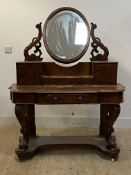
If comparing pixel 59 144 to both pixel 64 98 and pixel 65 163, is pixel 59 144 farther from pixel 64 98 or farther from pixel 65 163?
pixel 64 98

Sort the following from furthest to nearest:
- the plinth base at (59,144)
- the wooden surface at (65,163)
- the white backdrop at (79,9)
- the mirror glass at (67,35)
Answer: the white backdrop at (79,9), the mirror glass at (67,35), the plinth base at (59,144), the wooden surface at (65,163)

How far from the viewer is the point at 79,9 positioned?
10.3 feet

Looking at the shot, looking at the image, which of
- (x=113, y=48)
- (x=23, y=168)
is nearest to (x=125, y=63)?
(x=113, y=48)

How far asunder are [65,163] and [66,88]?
0.66 m

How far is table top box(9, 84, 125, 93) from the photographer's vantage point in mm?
2334

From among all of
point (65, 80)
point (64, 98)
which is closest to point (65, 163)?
point (64, 98)

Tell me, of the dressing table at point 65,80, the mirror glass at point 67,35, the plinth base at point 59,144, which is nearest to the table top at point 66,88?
the dressing table at point 65,80

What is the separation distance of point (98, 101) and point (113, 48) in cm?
105

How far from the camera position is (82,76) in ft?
8.37

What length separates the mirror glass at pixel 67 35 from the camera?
2.61 metres

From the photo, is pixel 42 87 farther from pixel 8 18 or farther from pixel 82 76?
pixel 8 18

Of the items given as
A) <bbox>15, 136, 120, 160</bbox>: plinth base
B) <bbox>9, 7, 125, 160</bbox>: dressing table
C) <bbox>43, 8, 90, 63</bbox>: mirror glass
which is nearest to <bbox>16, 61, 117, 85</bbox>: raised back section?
<bbox>9, 7, 125, 160</bbox>: dressing table

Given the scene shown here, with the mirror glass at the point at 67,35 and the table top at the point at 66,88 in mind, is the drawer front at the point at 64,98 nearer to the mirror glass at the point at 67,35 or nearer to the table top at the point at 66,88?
the table top at the point at 66,88

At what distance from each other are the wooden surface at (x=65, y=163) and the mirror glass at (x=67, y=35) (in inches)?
35.0
